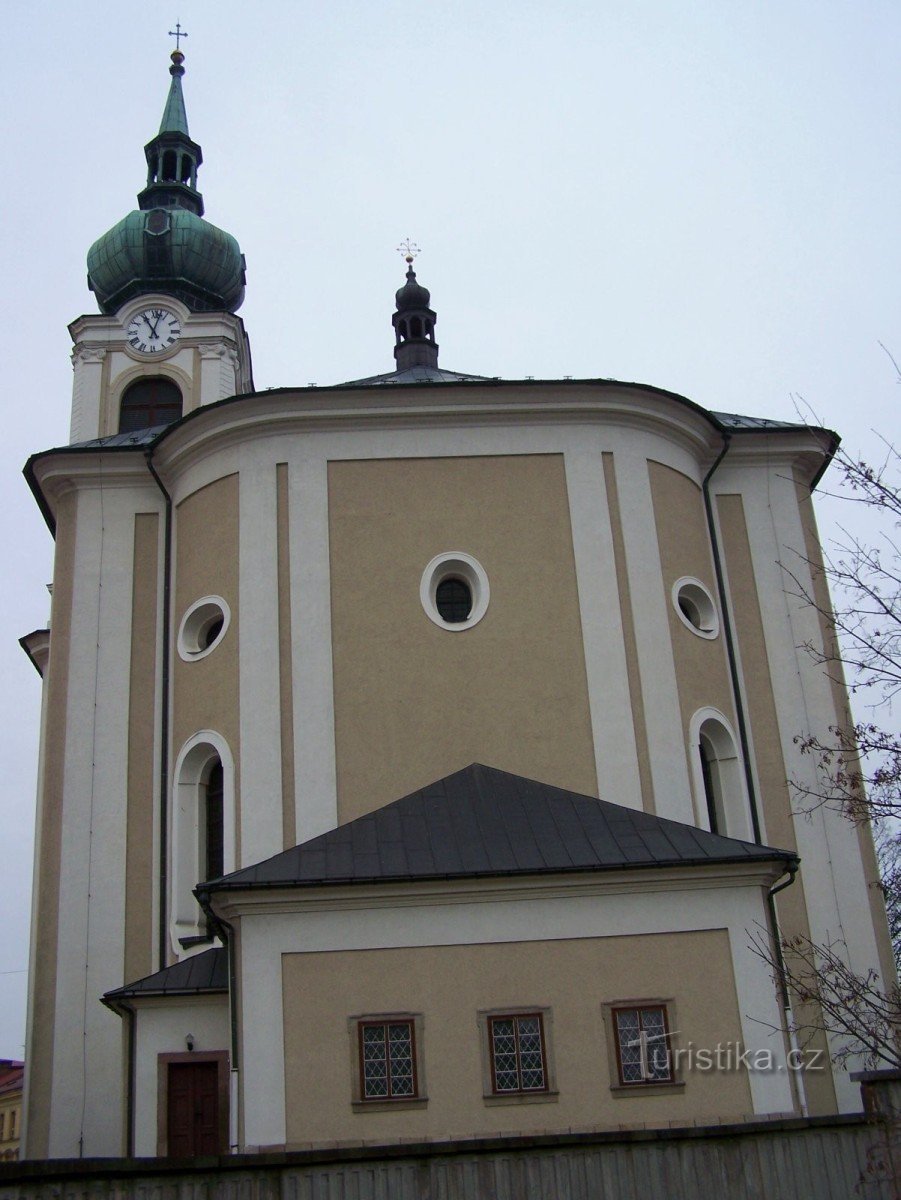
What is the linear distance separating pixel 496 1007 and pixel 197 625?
23.5ft

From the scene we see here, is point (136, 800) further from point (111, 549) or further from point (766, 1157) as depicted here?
point (766, 1157)

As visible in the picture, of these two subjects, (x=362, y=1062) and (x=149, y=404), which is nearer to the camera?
(x=362, y=1062)

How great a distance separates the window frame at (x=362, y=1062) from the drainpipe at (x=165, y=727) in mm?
4993

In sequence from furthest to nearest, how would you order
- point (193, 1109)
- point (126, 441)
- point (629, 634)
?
1. point (126, 441)
2. point (629, 634)
3. point (193, 1109)

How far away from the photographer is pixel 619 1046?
12180 mm

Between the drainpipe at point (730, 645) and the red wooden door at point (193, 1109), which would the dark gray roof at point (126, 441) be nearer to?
the drainpipe at point (730, 645)

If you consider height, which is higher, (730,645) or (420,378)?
(420,378)

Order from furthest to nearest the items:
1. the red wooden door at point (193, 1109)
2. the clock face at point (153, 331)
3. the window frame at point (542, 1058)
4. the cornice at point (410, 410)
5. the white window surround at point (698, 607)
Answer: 1. the clock face at point (153, 331)
2. the white window surround at point (698, 607)
3. the cornice at point (410, 410)
4. the red wooden door at point (193, 1109)
5. the window frame at point (542, 1058)

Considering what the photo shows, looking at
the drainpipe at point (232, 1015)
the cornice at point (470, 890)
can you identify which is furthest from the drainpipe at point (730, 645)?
the drainpipe at point (232, 1015)

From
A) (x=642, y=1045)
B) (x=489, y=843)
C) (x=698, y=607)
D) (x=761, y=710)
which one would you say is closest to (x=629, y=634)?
(x=698, y=607)

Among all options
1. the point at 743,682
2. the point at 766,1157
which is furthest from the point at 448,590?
the point at 766,1157

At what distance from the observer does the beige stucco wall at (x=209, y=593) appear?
16.5m

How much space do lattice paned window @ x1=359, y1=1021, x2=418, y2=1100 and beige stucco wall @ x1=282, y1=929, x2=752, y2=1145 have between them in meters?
0.13

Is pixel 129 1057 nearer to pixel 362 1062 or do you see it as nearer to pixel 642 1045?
pixel 362 1062
